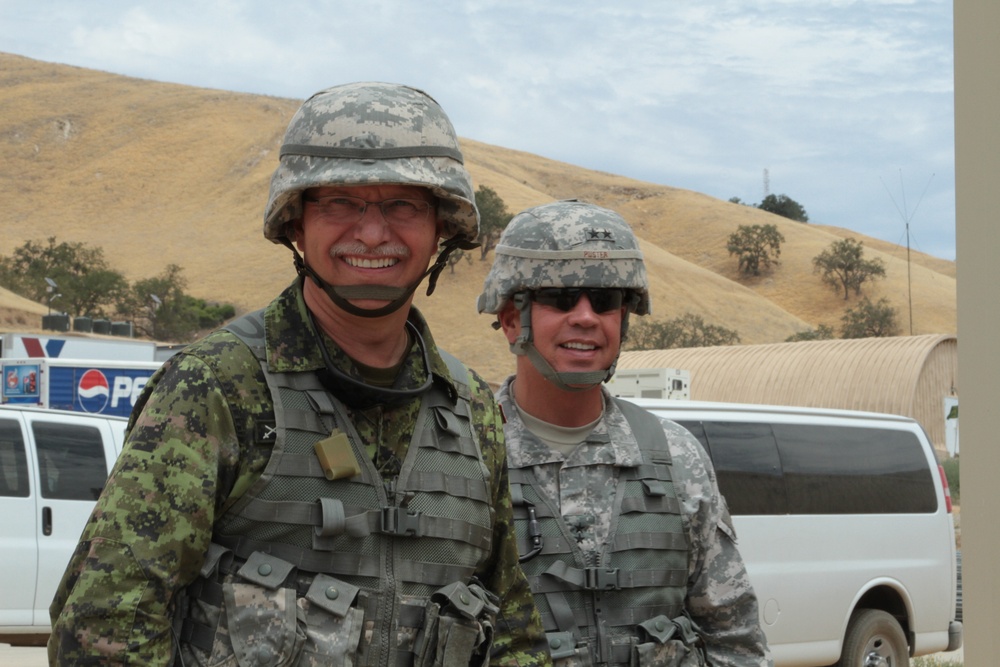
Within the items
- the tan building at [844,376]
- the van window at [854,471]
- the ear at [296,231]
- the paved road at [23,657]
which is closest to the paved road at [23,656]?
the paved road at [23,657]

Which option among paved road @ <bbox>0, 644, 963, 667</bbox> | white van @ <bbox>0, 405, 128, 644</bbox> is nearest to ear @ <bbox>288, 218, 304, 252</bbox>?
white van @ <bbox>0, 405, 128, 644</bbox>

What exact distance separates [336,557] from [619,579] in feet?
4.21

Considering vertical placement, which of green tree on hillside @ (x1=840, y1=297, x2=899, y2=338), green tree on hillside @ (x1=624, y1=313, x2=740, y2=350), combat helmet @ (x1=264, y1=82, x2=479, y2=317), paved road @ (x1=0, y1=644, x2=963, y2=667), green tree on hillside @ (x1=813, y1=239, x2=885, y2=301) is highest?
green tree on hillside @ (x1=813, y1=239, x2=885, y2=301)

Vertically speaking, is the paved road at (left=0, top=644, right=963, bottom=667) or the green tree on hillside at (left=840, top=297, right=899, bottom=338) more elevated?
the green tree on hillside at (left=840, top=297, right=899, bottom=338)

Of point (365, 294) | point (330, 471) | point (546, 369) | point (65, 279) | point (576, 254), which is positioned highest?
point (65, 279)

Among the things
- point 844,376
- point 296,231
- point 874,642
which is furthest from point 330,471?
point 844,376

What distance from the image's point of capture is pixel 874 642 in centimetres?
824

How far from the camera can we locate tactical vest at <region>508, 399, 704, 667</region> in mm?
3355

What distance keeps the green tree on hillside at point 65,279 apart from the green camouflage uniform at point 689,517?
49.9 m

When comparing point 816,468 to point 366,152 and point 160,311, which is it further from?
point 160,311

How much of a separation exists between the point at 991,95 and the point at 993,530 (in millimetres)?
878

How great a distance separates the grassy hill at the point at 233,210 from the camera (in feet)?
239

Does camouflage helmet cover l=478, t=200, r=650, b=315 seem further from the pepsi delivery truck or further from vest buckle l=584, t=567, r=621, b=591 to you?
the pepsi delivery truck

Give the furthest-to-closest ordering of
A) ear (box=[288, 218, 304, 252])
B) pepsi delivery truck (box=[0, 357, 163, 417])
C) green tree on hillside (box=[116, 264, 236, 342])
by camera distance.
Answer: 1. green tree on hillside (box=[116, 264, 236, 342])
2. pepsi delivery truck (box=[0, 357, 163, 417])
3. ear (box=[288, 218, 304, 252])
